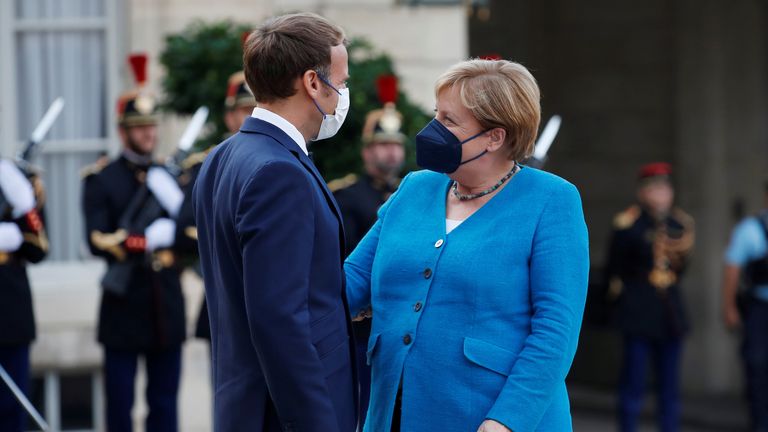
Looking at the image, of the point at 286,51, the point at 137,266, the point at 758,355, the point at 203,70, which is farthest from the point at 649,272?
the point at 286,51

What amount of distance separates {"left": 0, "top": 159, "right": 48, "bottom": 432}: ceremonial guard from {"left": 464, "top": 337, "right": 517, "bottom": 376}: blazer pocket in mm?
3340

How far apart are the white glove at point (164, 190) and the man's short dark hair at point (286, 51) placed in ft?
11.2

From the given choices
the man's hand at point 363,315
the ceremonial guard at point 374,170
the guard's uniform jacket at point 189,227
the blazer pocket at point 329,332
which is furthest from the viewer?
the ceremonial guard at point 374,170

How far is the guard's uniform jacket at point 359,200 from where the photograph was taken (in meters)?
6.86

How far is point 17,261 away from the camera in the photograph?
20.1 feet

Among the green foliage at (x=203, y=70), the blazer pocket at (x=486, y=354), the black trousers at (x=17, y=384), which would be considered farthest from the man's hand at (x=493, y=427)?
the green foliage at (x=203, y=70)

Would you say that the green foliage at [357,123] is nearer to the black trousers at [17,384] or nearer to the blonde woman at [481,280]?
the black trousers at [17,384]

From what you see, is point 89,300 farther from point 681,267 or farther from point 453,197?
point 453,197

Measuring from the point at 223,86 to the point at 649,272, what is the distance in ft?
11.0

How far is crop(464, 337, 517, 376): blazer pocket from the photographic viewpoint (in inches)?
126

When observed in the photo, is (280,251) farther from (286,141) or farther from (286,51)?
(286,51)

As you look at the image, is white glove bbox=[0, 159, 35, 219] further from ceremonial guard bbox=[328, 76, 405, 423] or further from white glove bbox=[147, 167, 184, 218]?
ceremonial guard bbox=[328, 76, 405, 423]

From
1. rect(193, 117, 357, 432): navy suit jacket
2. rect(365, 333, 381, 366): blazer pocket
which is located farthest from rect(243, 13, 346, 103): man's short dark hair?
rect(365, 333, 381, 366): blazer pocket

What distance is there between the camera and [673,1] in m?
11.5
